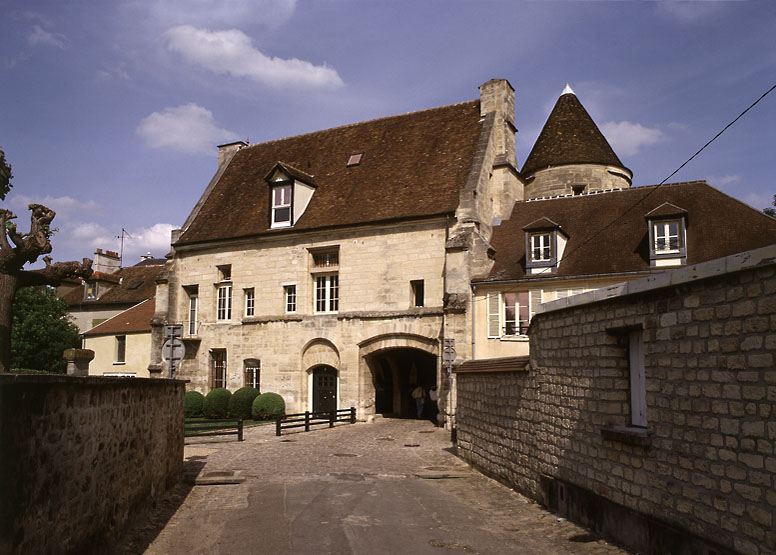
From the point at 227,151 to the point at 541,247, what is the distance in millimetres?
17129

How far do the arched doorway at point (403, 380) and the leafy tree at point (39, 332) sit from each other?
2059 centimetres

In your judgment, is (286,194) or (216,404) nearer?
Result: (216,404)

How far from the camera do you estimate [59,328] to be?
37594 millimetres

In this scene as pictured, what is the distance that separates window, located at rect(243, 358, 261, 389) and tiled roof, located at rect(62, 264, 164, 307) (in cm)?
1491

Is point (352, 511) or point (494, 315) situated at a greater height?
point (494, 315)

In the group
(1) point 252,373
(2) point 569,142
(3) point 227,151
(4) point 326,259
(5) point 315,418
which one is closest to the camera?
(5) point 315,418

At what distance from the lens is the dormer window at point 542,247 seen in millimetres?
21500

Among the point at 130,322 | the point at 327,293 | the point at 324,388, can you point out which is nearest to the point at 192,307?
the point at 327,293

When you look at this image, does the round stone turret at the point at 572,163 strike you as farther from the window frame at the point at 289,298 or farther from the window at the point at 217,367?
the window at the point at 217,367

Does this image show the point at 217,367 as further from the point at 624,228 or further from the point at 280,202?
the point at 624,228

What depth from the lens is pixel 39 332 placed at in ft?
120

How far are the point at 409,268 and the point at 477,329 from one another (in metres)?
3.34

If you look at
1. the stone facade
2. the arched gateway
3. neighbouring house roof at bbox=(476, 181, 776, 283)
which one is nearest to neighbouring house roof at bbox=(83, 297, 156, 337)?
the arched gateway

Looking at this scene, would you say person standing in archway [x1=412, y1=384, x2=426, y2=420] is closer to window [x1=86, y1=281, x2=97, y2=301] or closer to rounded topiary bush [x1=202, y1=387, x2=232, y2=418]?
rounded topiary bush [x1=202, y1=387, x2=232, y2=418]
